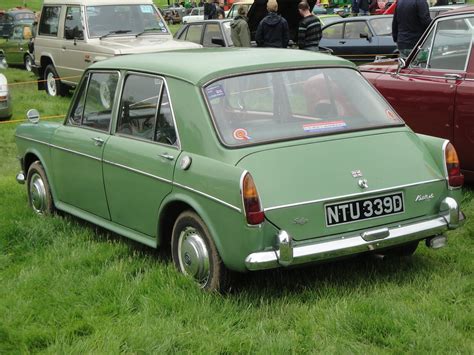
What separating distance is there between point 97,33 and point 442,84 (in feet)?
28.5

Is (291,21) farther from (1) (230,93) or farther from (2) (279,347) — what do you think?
(2) (279,347)

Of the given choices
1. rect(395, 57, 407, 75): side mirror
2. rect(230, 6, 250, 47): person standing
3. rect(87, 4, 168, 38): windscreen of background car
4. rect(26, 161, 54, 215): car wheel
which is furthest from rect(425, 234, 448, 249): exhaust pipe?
rect(87, 4, 168, 38): windscreen of background car

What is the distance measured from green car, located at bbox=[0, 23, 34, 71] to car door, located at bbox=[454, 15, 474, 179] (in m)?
17.1

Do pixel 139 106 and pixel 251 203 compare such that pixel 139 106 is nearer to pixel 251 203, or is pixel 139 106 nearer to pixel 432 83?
pixel 251 203

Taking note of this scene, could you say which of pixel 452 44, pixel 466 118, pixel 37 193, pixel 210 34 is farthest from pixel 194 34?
pixel 466 118

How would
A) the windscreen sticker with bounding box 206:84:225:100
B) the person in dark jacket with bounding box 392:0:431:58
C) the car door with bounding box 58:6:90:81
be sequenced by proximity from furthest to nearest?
1. the car door with bounding box 58:6:90:81
2. the person in dark jacket with bounding box 392:0:431:58
3. the windscreen sticker with bounding box 206:84:225:100

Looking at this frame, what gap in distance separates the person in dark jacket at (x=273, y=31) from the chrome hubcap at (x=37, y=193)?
22.3 ft

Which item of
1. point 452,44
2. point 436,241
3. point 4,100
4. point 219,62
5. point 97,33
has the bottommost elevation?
point 4,100

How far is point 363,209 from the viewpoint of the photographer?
15.5 feet

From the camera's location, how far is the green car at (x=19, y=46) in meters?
22.3

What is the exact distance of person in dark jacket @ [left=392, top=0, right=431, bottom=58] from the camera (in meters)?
10.3

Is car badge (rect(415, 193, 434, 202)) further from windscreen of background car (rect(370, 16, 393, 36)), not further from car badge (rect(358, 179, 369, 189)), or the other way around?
windscreen of background car (rect(370, 16, 393, 36))

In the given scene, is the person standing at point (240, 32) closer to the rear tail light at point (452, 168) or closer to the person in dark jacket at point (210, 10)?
the person in dark jacket at point (210, 10)

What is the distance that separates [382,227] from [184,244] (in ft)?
4.13
